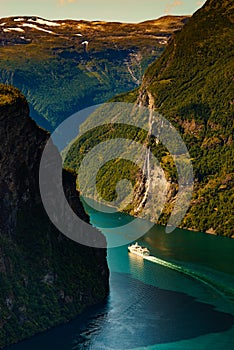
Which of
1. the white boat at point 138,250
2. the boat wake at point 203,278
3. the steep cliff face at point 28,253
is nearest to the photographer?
the steep cliff face at point 28,253

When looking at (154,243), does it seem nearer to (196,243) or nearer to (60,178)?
(196,243)

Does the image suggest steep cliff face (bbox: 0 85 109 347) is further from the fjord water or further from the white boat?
the white boat

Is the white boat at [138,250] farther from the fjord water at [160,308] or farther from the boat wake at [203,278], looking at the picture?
the boat wake at [203,278]

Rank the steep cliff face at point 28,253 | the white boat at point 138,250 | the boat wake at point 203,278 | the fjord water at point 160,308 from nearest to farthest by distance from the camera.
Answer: the fjord water at point 160,308
the steep cliff face at point 28,253
the boat wake at point 203,278
the white boat at point 138,250

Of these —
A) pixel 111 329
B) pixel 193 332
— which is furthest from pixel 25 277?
pixel 193 332

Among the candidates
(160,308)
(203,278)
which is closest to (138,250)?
(203,278)

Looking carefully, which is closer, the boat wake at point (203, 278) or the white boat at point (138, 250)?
the boat wake at point (203, 278)

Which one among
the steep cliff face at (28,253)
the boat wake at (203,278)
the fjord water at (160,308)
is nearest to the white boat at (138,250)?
the fjord water at (160,308)

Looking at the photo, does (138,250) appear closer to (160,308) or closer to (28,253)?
(160,308)
